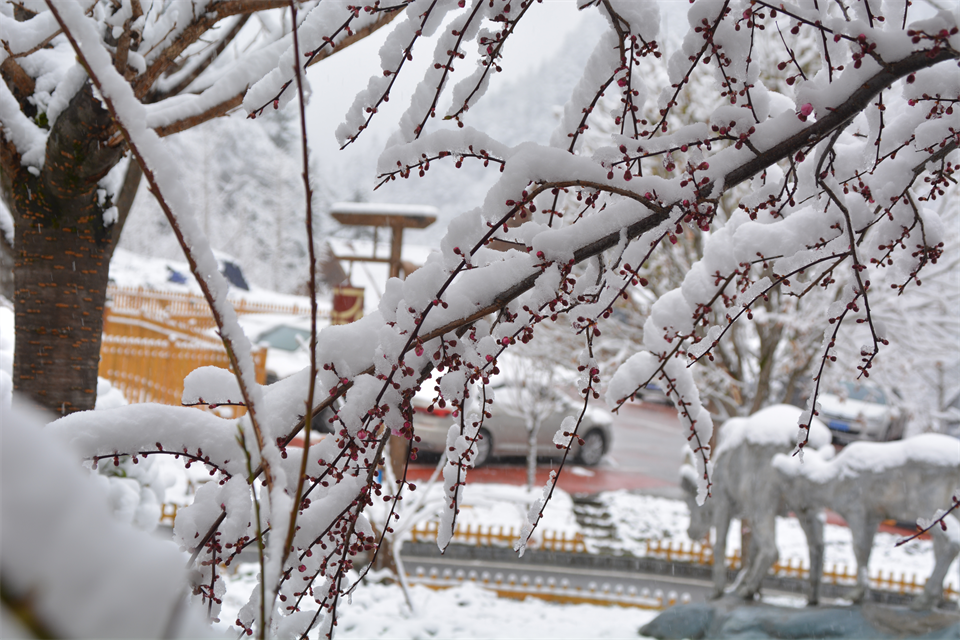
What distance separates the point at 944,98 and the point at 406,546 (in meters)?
6.79

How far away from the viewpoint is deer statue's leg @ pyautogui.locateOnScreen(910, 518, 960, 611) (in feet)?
17.4

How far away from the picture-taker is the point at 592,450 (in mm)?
11984

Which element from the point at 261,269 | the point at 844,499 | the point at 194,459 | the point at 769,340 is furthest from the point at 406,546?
the point at 261,269

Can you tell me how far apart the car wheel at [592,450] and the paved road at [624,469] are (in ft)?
0.53

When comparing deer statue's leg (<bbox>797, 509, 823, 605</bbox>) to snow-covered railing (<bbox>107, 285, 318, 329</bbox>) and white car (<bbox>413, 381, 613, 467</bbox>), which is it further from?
snow-covered railing (<bbox>107, 285, 318, 329</bbox>)

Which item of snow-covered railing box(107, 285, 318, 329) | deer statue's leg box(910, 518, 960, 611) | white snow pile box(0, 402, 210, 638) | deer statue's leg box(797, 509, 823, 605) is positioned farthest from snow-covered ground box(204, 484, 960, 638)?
snow-covered railing box(107, 285, 318, 329)

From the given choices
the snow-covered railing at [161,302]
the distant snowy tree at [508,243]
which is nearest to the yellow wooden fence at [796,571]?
the distant snowy tree at [508,243]

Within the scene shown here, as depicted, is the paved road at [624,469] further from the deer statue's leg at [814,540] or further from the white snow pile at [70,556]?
the white snow pile at [70,556]

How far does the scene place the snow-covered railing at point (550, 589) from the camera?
6418 mm

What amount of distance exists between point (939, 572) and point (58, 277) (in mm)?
6608

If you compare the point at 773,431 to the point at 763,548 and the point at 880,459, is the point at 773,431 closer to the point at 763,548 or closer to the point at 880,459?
the point at 880,459

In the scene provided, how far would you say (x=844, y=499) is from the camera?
5.68m

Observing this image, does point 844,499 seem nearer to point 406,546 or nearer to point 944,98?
point 406,546

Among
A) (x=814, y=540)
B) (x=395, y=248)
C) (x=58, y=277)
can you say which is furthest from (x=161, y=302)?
(x=814, y=540)
